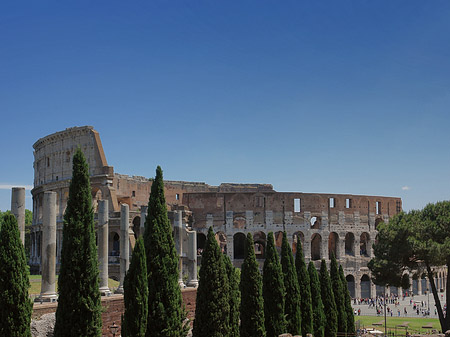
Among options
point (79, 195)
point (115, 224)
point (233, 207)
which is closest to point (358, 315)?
point (233, 207)

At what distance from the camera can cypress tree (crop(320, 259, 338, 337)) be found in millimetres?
20453

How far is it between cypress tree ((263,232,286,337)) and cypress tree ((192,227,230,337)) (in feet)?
8.09

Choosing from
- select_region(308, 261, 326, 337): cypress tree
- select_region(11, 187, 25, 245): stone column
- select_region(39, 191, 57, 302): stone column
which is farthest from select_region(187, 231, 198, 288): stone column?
select_region(11, 187, 25, 245): stone column

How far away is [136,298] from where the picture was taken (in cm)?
1160

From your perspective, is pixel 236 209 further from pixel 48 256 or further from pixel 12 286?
pixel 12 286

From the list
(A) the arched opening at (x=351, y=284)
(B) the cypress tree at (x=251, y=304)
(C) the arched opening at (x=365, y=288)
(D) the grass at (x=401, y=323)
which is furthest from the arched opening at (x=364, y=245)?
(B) the cypress tree at (x=251, y=304)

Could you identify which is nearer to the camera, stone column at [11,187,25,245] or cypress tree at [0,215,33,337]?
cypress tree at [0,215,33,337]

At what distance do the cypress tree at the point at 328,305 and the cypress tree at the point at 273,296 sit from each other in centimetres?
456

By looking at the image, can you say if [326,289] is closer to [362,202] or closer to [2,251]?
[2,251]

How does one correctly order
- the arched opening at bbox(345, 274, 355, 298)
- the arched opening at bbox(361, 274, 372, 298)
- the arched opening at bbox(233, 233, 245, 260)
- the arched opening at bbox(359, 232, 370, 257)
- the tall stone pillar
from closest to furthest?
the tall stone pillar, the arched opening at bbox(345, 274, 355, 298), the arched opening at bbox(361, 274, 372, 298), the arched opening at bbox(233, 233, 245, 260), the arched opening at bbox(359, 232, 370, 257)

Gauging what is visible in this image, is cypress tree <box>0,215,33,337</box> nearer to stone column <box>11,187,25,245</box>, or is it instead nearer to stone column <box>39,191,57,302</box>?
stone column <box>11,187,25,245</box>

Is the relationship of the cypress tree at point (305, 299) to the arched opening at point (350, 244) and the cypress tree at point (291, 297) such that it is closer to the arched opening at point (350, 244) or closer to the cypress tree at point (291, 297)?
the cypress tree at point (291, 297)

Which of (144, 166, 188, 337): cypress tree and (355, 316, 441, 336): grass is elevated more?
(144, 166, 188, 337): cypress tree

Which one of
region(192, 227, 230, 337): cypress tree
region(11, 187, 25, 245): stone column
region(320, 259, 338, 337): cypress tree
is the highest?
region(11, 187, 25, 245): stone column
